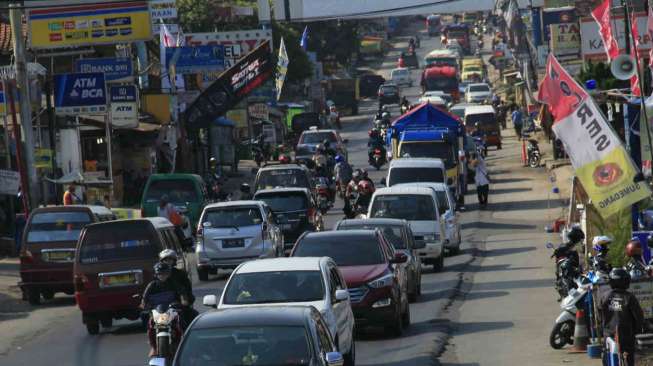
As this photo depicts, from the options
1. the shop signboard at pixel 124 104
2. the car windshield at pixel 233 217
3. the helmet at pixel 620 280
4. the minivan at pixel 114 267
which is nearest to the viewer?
the helmet at pixel 620 280

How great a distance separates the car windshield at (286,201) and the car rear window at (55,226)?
7704mm

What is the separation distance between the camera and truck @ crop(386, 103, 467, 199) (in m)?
45.5

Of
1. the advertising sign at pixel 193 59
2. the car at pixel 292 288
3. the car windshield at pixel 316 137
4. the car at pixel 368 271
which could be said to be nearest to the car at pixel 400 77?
the car windshield at pixel 316 137

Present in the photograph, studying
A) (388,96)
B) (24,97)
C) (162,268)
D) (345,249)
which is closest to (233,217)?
(24,97)

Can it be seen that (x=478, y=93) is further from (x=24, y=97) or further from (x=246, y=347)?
(x=246, y=347)

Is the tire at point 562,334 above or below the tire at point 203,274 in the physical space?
above

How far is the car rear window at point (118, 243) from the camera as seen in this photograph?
22484 millimetres

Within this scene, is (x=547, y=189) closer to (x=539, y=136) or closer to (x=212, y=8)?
(x=539, y=136)

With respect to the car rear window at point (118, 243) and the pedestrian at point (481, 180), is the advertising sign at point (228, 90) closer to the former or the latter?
the pedestrian at point (481, 180)

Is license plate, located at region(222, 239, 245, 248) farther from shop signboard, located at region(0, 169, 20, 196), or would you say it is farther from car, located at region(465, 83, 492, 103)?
car, located at region(465, 83, 492, 103)

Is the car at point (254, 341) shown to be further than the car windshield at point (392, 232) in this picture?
No

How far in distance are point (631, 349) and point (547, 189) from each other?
1374 inches

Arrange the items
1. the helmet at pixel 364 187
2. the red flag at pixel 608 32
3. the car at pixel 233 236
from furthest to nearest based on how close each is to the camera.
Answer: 1. the helmet at pixel 364 187
2. the car at pixel 233 236
3. the red flag at pixel 608 32

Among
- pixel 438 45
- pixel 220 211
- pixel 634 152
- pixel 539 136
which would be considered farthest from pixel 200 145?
pixel 438 45
